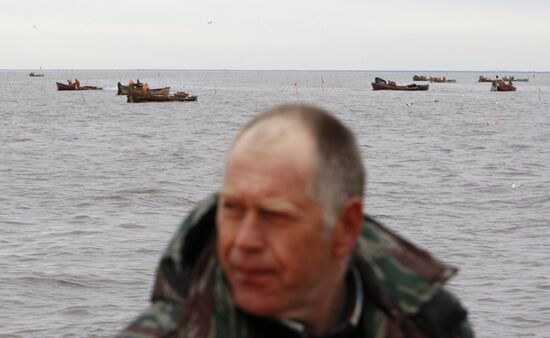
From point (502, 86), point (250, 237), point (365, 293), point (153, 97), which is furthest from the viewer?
point (502, 86)

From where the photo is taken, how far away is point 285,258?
156cm

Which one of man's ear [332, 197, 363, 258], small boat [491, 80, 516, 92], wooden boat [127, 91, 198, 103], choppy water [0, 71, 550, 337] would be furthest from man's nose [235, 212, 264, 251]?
small boat [491, 80, 516, 92]

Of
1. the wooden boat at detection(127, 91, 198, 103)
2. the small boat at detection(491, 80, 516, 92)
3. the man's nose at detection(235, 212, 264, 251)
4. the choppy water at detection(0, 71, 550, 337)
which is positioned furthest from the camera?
the small boat at detection(491, 80, 516, 92)

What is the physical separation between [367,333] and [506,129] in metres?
49.0

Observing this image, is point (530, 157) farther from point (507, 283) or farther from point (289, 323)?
point (289, 323)

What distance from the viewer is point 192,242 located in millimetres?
1705

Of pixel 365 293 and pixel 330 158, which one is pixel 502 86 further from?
pixel 330 158

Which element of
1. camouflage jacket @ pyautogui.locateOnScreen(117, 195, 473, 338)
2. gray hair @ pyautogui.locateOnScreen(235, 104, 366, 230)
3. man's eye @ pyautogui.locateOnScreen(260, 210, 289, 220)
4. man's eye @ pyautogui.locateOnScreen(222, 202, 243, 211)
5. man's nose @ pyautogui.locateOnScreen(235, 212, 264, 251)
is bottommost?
camouflage jacket @ pyautogui.locateOnScreen(117, 195, 473, 338)

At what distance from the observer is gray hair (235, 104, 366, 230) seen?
5.21 feet

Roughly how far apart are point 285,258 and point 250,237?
0.20 feet

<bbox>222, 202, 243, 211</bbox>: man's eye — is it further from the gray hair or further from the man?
the gray hair

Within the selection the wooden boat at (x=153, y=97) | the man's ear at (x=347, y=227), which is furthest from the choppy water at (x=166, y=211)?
the wooden boat at (x=153, y=97)

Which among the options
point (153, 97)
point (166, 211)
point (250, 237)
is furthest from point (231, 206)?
point (153, 97)

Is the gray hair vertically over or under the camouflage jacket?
over
